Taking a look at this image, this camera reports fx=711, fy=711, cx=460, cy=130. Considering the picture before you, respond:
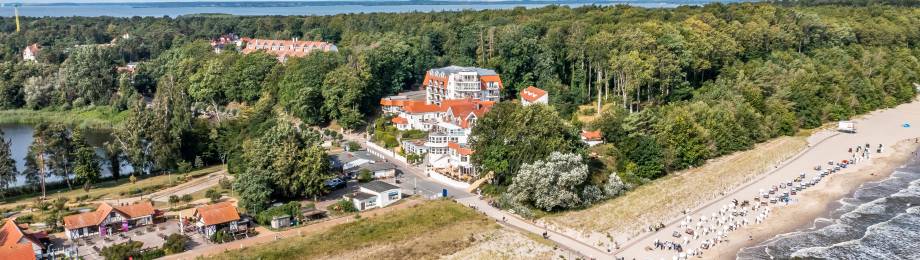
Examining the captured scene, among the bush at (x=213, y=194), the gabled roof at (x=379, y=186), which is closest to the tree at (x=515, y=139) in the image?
the gabled roof at (x=379, y=186)

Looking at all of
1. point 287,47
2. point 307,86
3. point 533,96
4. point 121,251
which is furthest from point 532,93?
point 287,47

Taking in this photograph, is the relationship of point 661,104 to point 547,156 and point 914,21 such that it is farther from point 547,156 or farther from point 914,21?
point 914,21

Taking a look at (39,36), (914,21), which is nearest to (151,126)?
(39,36)

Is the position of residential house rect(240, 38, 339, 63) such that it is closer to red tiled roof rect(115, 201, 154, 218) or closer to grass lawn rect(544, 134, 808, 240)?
red tiled roof rect(115, 201, 154, 218)

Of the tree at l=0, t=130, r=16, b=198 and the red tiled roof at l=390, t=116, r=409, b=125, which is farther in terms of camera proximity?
the red tiled roof at l=390, t=116, r=409, b=125

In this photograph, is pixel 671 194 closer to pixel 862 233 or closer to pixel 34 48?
pixel 862 233

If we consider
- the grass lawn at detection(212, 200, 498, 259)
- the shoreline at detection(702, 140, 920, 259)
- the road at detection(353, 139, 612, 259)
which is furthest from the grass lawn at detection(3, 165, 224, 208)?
the shoreline at detection(702, 140, 920, 259)
